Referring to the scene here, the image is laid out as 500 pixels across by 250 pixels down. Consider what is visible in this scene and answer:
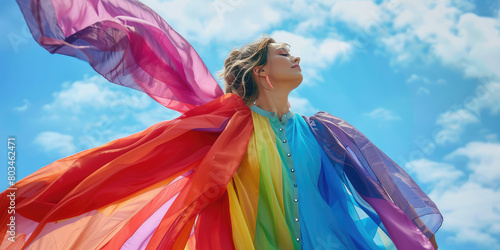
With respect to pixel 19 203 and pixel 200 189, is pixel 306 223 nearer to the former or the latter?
pixel 200 189

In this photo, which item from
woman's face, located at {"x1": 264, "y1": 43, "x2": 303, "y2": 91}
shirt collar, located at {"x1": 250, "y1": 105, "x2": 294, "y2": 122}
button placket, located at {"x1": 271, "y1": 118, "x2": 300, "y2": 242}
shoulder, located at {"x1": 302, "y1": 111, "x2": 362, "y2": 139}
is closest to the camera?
button placket, located at {"x1": 271, "y1": 118, "x2": 300, "y2": 242}

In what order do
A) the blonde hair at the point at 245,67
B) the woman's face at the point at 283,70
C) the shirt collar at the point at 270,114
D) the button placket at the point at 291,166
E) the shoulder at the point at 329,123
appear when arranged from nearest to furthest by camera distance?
the button placket at the point at 291,166 → the shoulder at the point at 329,123 → the shirt collar at the point at 270,114 → the woman's face at the point at 283,70 → the blonde hair at the point at 245,67

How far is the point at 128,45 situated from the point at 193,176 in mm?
811

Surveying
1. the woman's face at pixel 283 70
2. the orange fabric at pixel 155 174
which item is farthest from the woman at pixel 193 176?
the woman's face at pixel 283 70

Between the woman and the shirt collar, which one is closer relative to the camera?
the woman

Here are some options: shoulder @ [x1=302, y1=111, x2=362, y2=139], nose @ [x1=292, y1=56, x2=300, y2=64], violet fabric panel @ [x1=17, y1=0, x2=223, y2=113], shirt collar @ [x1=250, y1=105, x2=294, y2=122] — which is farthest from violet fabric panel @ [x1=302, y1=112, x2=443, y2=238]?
violet fabric panel @ [x1=17, y1=0, x2=223, y2=113]

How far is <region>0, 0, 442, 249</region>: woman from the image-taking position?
2367mm

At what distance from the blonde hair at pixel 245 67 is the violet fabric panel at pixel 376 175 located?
0.52 metres

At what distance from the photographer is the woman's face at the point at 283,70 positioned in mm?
3102

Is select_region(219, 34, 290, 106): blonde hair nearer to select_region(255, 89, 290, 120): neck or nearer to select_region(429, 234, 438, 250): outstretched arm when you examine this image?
select_region(255, 89, 290, 120): neck

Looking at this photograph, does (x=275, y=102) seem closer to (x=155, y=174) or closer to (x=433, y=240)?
(x=155, y=174)

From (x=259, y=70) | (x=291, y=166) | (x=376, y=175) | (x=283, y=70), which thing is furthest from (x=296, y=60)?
(x=376, y=175)

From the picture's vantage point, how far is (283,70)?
312 centimetres

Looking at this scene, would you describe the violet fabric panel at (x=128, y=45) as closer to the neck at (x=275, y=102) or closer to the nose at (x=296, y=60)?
the neck at (x=275, y=102)
